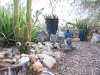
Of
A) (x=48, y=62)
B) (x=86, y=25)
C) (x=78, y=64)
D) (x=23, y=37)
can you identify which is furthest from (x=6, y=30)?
(x=86, y=25)

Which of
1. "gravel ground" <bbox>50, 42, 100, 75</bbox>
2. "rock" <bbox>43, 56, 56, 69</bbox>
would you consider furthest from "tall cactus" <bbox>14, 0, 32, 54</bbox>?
"gravel ground" <bbox>50, 42, 100, 75</bbox>

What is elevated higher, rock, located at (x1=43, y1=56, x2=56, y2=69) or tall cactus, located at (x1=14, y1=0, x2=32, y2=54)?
tall cactus, located at (x1=14, y1=0, x2=32, y2=54)

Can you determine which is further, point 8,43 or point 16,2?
point 8,43

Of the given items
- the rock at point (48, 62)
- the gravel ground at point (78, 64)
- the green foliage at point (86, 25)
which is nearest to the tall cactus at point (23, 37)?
the rock at point (48, 62)

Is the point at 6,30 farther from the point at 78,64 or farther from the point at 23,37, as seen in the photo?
the point at 78,64

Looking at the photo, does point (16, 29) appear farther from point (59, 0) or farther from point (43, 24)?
point (43, 24)

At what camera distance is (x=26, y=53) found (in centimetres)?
228

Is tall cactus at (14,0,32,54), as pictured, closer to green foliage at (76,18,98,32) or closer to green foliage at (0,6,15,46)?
green foliage at (0,6,15,46)

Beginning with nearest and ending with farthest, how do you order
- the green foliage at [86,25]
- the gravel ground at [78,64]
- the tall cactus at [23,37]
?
1. the gravel ground at [78,64]
2. the tall cactus at [23,37]
3. the green foliage at [86,25]

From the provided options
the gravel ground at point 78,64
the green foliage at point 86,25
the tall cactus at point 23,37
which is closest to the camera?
the gravel ground at point 78,64

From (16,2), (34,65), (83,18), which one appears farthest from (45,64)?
(83,18)

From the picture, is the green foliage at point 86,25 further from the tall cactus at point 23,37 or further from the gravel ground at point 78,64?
the tall cactus at point 23,37

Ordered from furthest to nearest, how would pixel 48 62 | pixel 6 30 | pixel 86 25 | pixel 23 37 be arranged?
pixel 86 25 → pixel 6 30 → pixel 23 37 → pixel 48 62

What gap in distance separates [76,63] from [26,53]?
76cm
